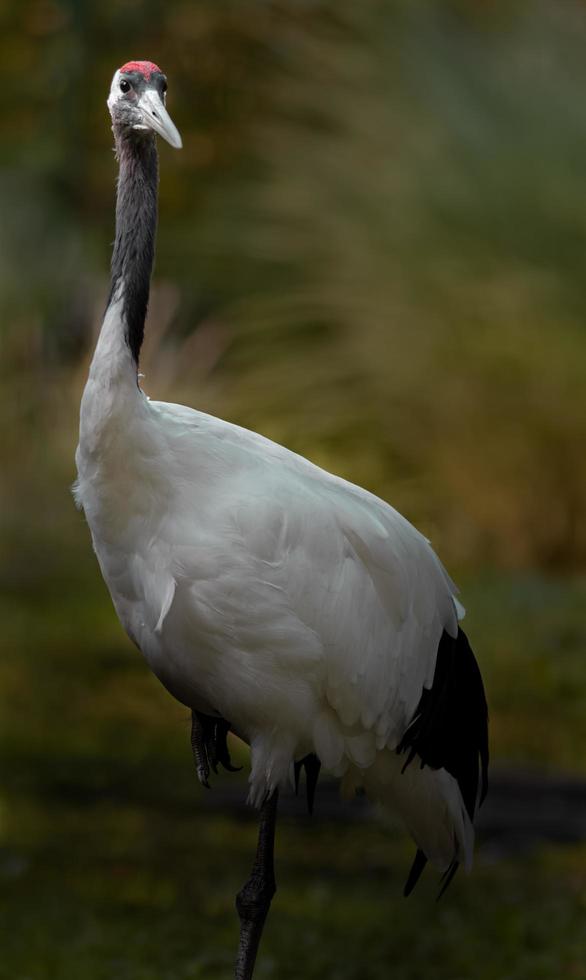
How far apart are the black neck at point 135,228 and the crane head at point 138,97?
40mm

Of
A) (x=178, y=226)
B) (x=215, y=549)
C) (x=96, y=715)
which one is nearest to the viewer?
(x=215, y=549)

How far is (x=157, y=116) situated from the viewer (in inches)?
163

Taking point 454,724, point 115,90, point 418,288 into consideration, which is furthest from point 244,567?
point 418,288

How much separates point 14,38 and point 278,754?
43.6 feet

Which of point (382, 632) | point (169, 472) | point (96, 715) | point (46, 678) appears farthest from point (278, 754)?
point (46, 678)

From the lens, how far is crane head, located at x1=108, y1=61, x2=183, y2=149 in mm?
4168

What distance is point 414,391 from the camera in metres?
10.6

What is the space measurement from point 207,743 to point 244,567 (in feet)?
2.83

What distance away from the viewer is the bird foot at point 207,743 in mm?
4660

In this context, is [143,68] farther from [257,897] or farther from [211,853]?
[211,853]

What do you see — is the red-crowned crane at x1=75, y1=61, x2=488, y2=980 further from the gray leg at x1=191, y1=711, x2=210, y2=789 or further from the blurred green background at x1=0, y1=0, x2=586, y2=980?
the blurred green background at x1=0, y1=0, x2=586, y2=980

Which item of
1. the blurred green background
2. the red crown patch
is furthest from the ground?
the red crown patch

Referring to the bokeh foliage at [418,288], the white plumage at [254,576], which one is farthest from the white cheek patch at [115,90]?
the bokeh foliage at [418,288]

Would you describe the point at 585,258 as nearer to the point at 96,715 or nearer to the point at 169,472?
the point at 96,715
